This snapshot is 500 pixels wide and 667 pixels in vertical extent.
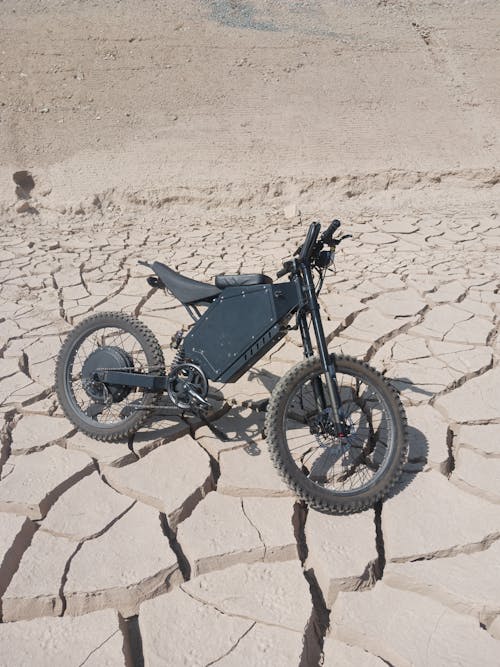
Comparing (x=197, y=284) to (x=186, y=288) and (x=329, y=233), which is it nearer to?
(x=186, y=288)

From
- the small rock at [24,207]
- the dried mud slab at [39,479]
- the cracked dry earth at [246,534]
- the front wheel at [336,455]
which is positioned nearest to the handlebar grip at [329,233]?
the front wheel at [336,455]

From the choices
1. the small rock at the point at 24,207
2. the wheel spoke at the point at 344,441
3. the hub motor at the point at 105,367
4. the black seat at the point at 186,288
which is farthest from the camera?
the small rock at the point at 24,207

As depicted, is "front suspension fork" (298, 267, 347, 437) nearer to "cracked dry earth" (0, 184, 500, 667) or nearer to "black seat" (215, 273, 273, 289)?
"black seat" (215, 273, 273, 289)

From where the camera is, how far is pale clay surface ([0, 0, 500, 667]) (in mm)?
1616

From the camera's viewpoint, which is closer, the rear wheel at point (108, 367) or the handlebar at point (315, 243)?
the handlebar at point (315, 243)

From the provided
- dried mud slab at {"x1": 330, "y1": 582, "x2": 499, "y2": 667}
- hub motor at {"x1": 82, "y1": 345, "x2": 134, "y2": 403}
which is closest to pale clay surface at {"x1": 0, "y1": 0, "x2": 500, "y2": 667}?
dried mud slab at {"x1": 330, "y1": 582, "x2": 499, "y2": 667}

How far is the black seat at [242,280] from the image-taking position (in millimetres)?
2012

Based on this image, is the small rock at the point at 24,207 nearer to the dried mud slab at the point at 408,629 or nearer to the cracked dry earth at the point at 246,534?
the cracked dry earth at the point at 246,534

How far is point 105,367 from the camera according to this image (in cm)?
230

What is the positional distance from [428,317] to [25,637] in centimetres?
279

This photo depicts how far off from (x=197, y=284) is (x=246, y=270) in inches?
93.0

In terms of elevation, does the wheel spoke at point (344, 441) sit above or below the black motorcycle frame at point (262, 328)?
below

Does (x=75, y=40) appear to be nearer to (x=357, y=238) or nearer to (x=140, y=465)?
(x=357, y=238)

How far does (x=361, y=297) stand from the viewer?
12.5 feet
